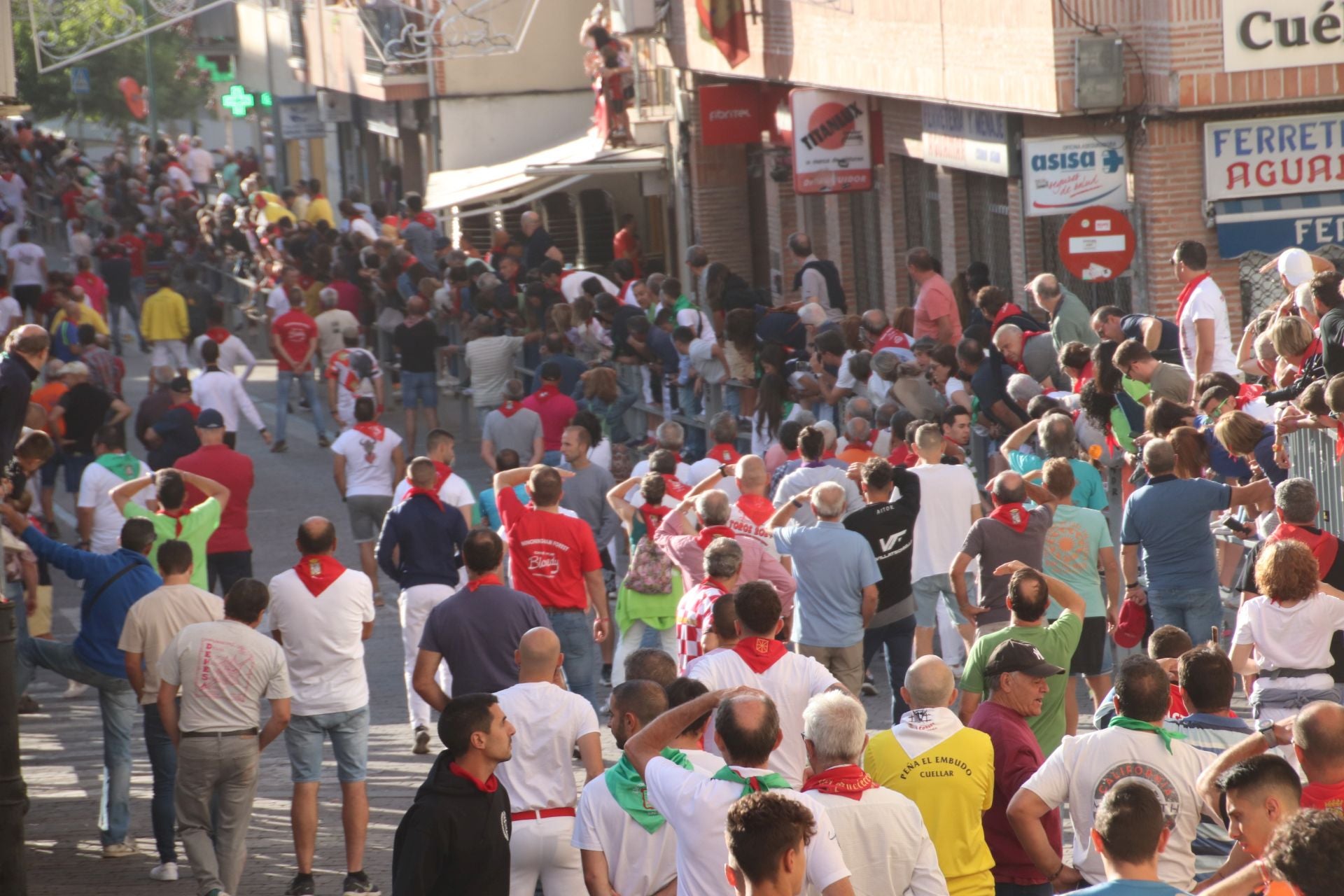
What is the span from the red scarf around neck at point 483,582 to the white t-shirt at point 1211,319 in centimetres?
619

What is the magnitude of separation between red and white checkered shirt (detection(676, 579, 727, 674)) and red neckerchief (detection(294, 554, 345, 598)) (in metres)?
1.69

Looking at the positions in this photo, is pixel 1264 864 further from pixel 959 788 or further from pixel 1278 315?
pixel 1278 315

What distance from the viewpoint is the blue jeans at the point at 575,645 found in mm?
11328

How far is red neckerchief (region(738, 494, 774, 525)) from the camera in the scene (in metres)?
11.8

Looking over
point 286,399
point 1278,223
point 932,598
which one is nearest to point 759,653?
point 932,598

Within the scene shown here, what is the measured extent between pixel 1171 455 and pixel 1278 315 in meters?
2.65

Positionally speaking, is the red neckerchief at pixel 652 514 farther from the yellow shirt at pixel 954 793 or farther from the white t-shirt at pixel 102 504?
the yellow shirt at pixel 954 793

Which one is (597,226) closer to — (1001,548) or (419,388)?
(419,388)

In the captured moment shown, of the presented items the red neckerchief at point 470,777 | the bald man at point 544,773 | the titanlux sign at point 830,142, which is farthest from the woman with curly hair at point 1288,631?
the titanlux sign at point 830,142

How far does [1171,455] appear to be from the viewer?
1020 cm

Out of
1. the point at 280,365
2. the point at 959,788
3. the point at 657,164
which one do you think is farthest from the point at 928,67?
the point at 959,788

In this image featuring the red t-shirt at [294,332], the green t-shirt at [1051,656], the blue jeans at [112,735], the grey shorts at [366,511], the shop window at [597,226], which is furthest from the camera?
the shop window at [597,226]

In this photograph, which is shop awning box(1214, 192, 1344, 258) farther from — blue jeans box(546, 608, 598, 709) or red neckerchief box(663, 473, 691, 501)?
blue jeans box(546, 608, 598, 709)

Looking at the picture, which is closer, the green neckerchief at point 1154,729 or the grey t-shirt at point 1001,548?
the green neckerchief at point 1154,729
